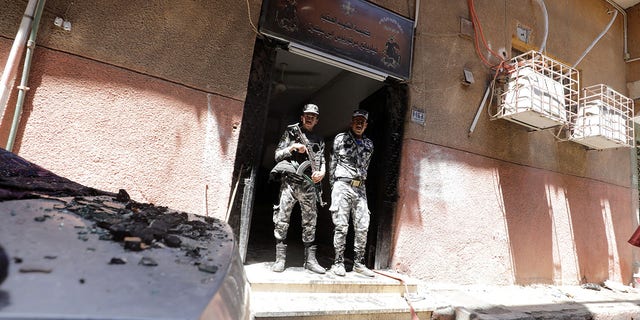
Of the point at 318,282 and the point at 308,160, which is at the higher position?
the point at 308,160

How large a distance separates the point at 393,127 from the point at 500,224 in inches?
84.9

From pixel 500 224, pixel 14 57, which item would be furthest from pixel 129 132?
pixel 500 224

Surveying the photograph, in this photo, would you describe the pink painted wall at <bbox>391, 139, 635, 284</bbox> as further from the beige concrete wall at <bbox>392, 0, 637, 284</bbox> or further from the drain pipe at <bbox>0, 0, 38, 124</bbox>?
the drain pipe at <bbox>0, 0, 38, 124</bbox>

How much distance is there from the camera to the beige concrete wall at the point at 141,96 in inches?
99.5

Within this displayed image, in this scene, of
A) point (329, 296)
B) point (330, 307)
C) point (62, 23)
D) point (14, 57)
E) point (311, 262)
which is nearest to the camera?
point (14, 57)

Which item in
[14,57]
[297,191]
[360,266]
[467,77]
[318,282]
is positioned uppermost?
[467,77]

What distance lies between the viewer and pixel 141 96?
2.84 metres

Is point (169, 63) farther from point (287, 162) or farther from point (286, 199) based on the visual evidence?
point (286, 199)

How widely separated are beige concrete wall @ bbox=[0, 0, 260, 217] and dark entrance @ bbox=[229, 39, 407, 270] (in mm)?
197

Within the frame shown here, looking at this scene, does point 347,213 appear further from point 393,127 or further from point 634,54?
point 634,54

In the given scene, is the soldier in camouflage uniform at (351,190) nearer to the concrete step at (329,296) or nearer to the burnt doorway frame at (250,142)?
the concrete step at (329,296)

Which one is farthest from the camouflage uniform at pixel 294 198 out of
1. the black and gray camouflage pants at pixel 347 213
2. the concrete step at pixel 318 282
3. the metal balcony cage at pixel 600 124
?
the metal balcony cage at pixel 600 124

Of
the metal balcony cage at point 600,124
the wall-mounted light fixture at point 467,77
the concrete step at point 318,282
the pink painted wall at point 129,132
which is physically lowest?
the concrete step at point 318,282

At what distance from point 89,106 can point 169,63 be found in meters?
0.77
